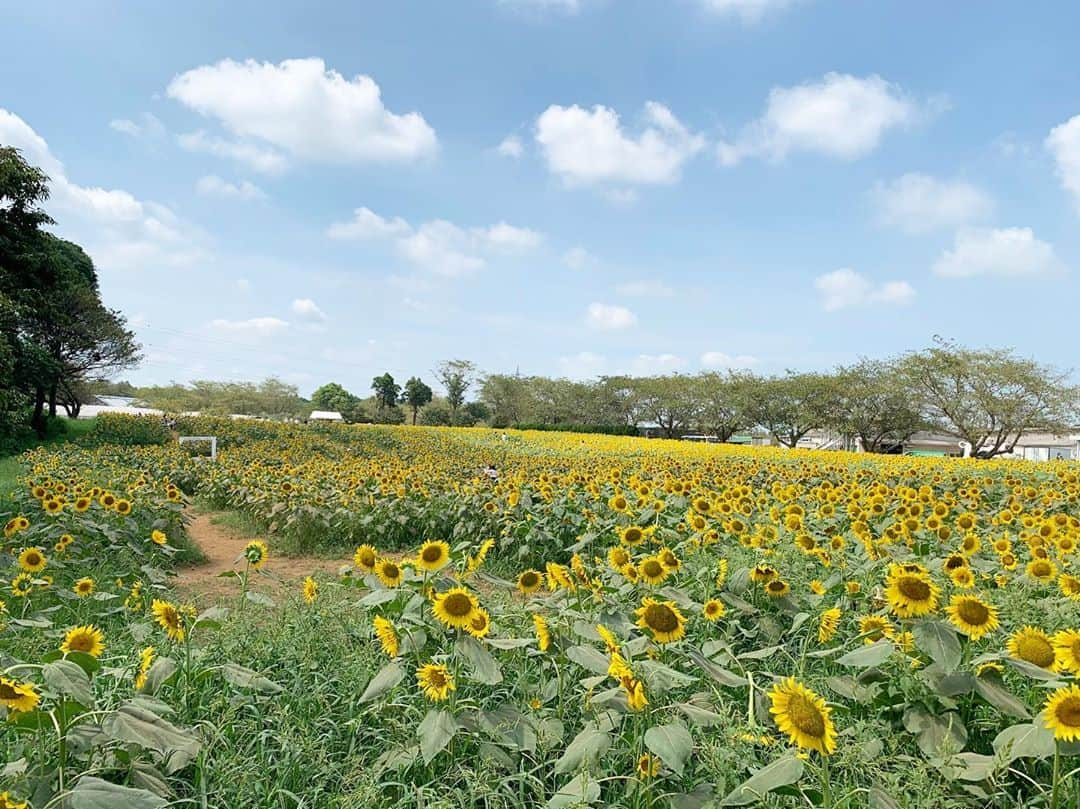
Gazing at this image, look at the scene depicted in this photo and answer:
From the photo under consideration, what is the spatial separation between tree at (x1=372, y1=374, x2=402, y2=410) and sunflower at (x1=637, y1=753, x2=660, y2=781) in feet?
189

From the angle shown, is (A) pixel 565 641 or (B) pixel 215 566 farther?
(B) pixel 215 566

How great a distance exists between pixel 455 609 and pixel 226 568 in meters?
4.69

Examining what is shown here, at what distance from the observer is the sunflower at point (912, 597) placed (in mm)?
1786

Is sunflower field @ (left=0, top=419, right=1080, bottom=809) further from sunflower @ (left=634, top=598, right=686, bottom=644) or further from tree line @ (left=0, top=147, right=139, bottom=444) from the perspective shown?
tree line @ (left=0, top=147, right=139, bottom=444)

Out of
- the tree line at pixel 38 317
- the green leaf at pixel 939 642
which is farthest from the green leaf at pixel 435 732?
the tree line at pixel 38 317

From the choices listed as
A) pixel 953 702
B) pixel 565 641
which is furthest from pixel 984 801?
pixel 565 641

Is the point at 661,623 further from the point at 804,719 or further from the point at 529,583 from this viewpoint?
the point at 529,583

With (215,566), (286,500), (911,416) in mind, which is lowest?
(215,566)

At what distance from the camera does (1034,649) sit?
1684 mm

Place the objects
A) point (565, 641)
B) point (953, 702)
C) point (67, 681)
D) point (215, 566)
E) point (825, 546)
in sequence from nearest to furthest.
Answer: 1. point (67, 681)
2. point (953, 702)
3. point (565, 641)
4. point (825, 546)
5. point (215, 566)

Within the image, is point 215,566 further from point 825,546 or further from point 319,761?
point 825,546

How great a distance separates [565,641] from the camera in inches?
77.4

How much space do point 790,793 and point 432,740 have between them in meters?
0.83

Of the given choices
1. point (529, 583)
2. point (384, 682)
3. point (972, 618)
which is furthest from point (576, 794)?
point (972, 618)
